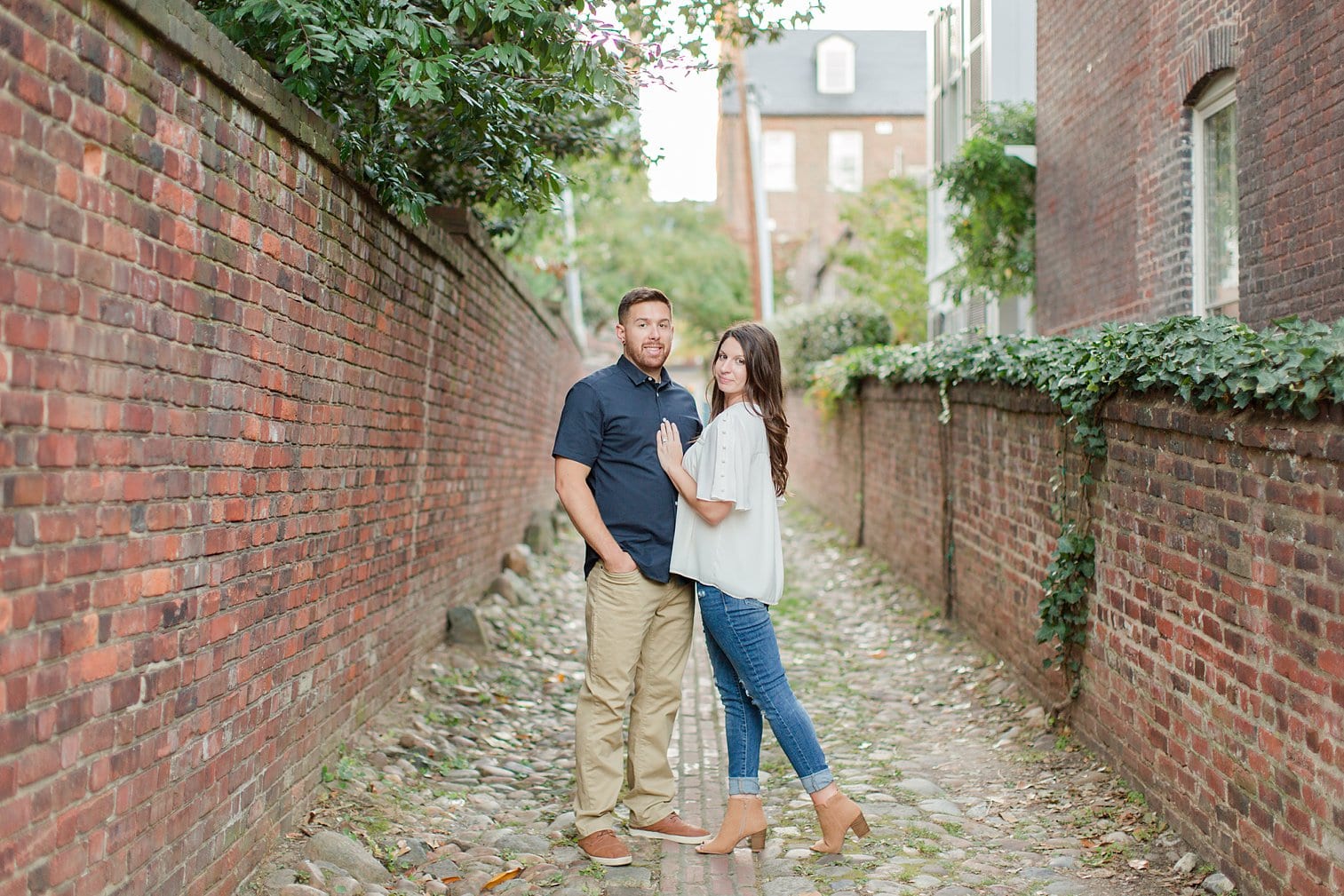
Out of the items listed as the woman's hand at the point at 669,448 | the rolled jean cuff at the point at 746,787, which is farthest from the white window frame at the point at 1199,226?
the rolled jean cuff at the point at 746,787

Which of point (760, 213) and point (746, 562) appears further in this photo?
point (760, 213)

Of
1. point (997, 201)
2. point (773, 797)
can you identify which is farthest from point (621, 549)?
point (997, 201)

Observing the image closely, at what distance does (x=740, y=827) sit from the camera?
4758mm

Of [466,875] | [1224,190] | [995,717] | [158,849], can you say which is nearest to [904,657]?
[995,717]

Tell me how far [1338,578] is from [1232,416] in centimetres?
85

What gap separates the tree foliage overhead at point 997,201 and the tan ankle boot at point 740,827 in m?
9.65

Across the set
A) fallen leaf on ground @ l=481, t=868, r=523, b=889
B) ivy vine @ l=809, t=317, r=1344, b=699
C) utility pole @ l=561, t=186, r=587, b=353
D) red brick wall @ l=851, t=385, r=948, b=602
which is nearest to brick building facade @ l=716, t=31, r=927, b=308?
utility pole @ l=561, t=186, r=587, b=353

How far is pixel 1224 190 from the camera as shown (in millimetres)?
8984

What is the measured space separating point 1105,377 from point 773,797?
236 cm

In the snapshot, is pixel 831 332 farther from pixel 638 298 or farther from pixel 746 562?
pixel 746 562

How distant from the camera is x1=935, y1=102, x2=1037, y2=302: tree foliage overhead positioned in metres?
13.2

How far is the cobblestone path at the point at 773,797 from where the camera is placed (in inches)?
176

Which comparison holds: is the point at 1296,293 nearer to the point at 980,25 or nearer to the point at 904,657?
the point at 904,657

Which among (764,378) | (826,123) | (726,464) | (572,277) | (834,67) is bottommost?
(726,464)
